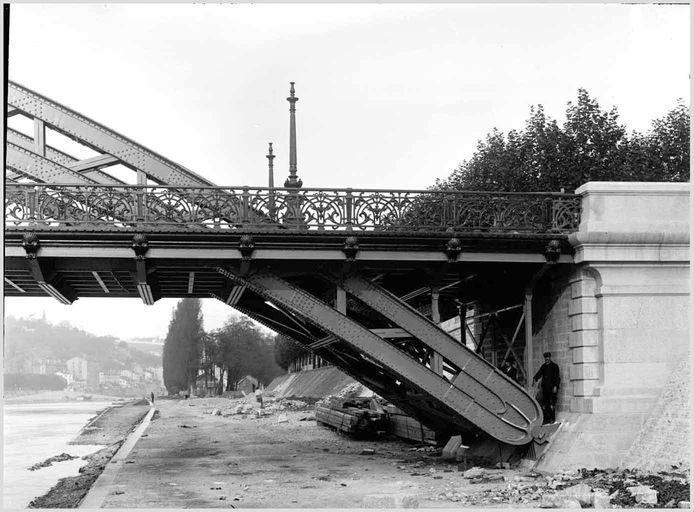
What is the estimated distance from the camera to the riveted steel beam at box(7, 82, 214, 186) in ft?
61.4

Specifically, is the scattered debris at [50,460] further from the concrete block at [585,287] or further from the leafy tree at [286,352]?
the leafy tree at [286,352]

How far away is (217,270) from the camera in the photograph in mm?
17859

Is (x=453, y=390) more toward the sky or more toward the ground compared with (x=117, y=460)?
more toward the sky

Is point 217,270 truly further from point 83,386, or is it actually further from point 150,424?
point 83,386

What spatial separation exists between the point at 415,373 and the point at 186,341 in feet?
348

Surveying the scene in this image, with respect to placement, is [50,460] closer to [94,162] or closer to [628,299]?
[94,162]

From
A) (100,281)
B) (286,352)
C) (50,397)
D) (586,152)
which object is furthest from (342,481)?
(50,397)

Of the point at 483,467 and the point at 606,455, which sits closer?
the point at 606,455

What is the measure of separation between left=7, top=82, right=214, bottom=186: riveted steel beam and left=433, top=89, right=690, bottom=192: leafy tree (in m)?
18.8

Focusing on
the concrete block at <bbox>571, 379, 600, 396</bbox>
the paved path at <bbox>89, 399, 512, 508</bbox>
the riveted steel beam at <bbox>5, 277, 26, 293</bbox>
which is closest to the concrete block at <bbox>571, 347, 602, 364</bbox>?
the concrete block at <bbox>571, 379, 600, 396</bbox>

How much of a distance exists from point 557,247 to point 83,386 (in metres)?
191

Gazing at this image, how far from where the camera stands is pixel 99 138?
19.1 m

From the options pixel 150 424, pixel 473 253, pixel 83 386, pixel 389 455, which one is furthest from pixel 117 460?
pixel 83 386

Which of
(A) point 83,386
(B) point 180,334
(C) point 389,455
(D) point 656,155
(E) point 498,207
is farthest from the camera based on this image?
(A) point 83,386
